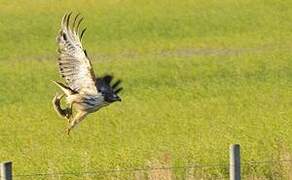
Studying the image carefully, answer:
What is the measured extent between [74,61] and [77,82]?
18cm

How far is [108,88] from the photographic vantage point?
9586 millimetres

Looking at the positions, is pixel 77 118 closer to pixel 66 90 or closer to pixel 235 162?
pixel 66 90

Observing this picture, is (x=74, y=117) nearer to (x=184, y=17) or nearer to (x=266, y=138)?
(x=266, y=138)

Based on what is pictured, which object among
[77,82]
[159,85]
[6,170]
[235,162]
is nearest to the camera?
[6,170]

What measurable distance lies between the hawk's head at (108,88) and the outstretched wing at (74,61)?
0.06m

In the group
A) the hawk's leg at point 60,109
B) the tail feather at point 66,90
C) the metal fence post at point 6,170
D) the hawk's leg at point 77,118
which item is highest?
the tail feather at point 66,90

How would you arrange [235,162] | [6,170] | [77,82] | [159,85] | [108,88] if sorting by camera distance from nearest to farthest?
[6,170], [108,88], [77,82], [235,162], [159,85]

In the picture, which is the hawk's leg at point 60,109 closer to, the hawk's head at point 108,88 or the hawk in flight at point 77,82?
→ the hawk in flight at point 77,82

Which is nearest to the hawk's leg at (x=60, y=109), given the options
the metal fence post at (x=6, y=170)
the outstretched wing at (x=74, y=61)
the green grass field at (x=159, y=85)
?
the outstretched wing at (x=74, y=61)

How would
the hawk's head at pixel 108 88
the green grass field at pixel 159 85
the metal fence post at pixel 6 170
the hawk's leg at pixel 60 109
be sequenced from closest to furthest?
the metal fence post at pixel 6 170 → the hawk's head at pixel 108 88 → the hawk's leg at pixel 60 109 → the green grass field at pixel 159 85

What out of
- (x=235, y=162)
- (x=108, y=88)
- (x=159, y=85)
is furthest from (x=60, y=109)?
(x=159, y=85)

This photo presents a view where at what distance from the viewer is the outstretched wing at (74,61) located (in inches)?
378

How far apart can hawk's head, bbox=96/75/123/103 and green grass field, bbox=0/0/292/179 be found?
3866 millimetres

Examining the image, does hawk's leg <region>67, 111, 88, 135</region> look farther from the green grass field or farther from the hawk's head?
the green grass field
